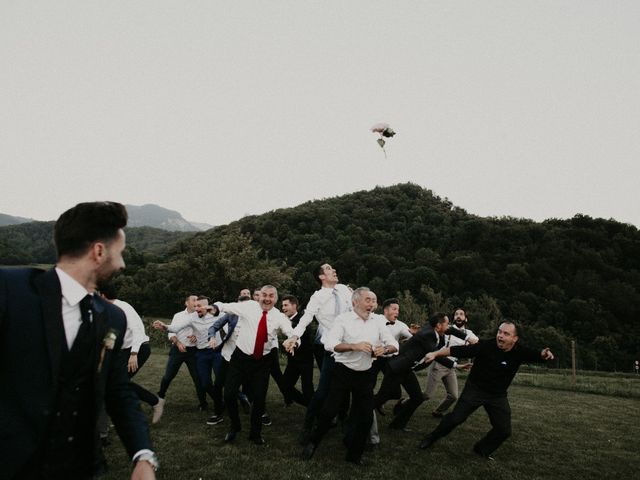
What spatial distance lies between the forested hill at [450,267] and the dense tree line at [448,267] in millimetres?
131

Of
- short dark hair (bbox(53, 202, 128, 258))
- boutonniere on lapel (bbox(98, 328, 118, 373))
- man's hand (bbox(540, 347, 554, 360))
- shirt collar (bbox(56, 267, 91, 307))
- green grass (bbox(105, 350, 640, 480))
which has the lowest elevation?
green grass (bbox(105, 350, 640, 480))

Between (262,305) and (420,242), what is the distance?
59.1 m

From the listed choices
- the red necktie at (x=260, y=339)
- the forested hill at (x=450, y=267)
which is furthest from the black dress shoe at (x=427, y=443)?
the forested hill at (x=450, y=267)

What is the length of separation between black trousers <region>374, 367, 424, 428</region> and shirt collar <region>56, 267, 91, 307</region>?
6.32 m

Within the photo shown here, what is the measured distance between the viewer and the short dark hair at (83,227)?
2.02m

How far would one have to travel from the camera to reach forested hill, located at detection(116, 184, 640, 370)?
134ft

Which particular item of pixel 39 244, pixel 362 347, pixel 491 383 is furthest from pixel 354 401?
pixel 39 244

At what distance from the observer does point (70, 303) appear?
76.3 inches

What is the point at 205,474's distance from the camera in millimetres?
5246

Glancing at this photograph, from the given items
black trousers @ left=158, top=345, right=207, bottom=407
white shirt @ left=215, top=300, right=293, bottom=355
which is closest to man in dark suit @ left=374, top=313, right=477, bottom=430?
white shirt @ left=215, top=300, right=293, bottom=355

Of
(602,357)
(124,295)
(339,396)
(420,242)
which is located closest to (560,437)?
(339,396)

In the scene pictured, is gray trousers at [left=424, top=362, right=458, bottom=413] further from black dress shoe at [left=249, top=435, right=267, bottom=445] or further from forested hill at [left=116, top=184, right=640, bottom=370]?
forested hill at [left=116, top=184, right=640, bottom=370]

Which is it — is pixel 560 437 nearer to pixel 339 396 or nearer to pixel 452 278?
pixel 339 396

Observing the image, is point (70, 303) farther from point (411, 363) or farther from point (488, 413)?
point (411, 363)
